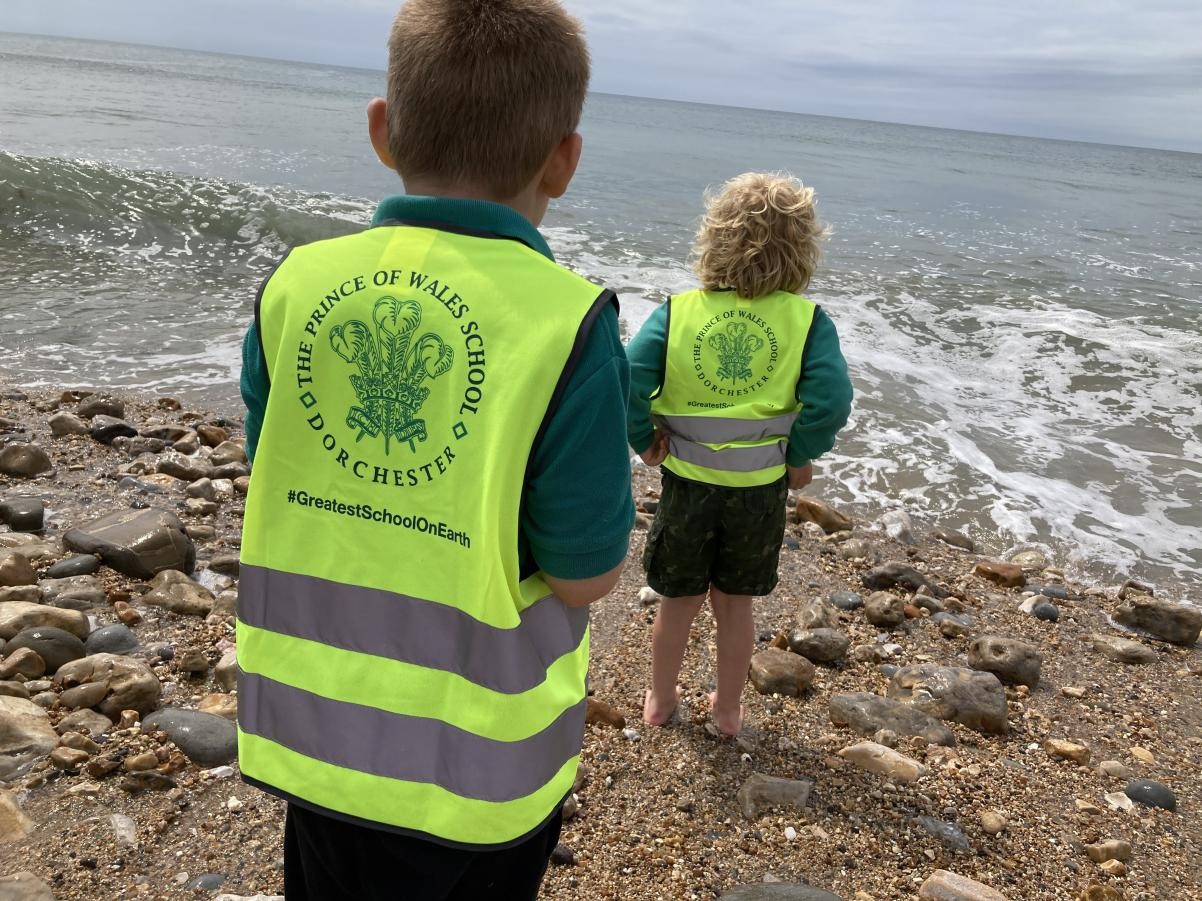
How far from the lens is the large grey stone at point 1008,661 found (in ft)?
13.3

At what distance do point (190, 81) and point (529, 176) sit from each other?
50.8 m

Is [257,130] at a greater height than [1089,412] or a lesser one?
greater

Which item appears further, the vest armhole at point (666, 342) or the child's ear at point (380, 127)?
the vest armhole at point (666, 342)

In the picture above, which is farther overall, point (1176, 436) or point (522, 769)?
point (1176, 436)

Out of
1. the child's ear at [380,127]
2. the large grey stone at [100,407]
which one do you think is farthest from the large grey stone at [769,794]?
the large grey stone at [100,407]

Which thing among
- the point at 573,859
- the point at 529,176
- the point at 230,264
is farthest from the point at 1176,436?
the point at 230,264

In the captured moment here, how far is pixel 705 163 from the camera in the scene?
32844mm

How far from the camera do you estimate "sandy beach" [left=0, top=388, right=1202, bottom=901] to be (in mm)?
2588

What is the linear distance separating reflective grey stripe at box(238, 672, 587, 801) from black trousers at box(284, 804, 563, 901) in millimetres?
119

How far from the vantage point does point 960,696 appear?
3656mm

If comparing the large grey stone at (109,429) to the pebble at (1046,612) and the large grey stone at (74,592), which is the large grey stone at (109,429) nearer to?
the large grey stone at (74,592)

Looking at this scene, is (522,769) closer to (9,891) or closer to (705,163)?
(9,891)

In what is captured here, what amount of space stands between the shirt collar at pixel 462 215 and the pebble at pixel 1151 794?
3.18 m

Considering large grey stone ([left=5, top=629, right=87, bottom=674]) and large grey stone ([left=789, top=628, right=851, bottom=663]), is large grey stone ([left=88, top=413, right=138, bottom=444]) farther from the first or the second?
large grey stone ([left=789, top=628, right=851, bottom=663])
